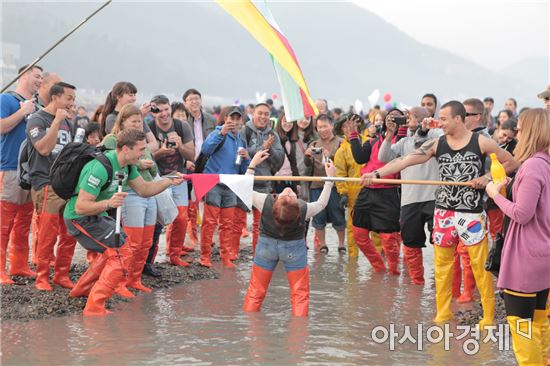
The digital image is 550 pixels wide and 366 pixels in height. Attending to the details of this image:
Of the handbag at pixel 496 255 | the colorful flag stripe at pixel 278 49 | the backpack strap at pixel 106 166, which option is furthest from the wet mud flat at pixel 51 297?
the handbag at pixel 496 255

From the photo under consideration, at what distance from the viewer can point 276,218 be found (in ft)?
23.7

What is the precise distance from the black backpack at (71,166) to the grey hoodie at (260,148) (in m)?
3.31

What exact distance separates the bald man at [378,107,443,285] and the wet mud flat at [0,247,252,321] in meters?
2.37

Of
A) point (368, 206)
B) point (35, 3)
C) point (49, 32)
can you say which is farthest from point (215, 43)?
point (368, 206)

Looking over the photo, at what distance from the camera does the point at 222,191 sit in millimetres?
9781

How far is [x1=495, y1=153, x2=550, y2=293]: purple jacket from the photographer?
17.0 ft

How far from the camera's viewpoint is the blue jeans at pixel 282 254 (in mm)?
7297

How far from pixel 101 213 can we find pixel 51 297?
3.36 ft

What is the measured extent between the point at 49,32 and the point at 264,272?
4838 inches

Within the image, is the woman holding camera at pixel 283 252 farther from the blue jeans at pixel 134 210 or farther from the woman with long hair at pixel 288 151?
the woman with long hair at pixel 288 151

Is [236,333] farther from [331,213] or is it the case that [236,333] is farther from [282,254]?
[331,213]

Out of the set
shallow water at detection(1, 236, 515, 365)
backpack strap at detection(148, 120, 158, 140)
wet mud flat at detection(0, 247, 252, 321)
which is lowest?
shallow water at detection(1, 236, 515, 365)

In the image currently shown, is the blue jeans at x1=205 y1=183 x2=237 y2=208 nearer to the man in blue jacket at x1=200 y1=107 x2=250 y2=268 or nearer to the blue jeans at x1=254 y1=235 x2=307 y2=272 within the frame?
the man in blue jacket at x1=200 y1=107 x2=250 y2=268

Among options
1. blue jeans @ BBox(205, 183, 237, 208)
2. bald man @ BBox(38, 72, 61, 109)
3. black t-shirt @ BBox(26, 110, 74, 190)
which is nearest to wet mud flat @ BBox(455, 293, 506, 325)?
blue jeans @ BBox(205, 183, 237, 208)
